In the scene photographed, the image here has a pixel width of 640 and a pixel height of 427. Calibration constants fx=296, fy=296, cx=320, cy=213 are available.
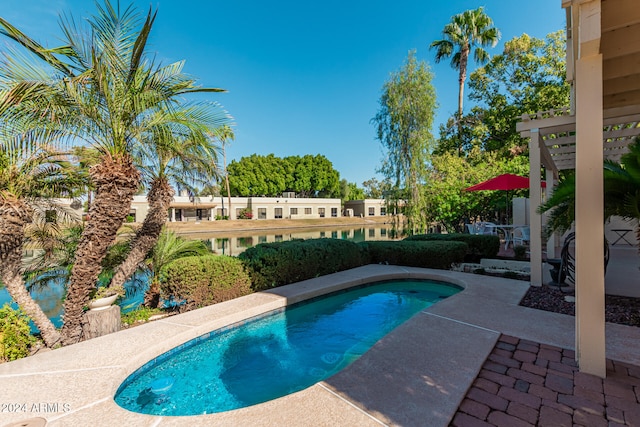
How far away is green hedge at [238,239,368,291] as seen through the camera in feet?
20.4

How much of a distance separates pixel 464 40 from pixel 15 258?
2492cm

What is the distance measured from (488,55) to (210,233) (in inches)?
1052

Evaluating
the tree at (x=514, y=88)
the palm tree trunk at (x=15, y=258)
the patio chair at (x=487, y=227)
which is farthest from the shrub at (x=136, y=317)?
the tree at (x=514, y=88)

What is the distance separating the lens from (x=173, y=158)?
6426 mm

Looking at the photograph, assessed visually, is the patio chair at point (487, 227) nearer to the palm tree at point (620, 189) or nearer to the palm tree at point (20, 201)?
the palm tree at point (620, 189)

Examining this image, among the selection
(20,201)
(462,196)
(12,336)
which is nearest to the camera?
(12,336)

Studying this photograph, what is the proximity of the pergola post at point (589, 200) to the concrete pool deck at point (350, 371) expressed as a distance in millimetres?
661

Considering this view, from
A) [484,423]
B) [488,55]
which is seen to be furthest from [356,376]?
[488,55]

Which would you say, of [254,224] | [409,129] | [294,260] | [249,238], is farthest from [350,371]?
[254,224]

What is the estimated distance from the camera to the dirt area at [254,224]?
28.7 m

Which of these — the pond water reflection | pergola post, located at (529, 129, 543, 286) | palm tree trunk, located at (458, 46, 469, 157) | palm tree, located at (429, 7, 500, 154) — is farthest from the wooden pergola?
palm tree, located at (429, 7, 500, 154)

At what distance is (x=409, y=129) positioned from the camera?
1243 cm

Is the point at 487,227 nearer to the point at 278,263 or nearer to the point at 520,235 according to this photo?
the point at 520,235

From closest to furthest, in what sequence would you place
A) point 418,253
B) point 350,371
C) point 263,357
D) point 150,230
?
point 350,371, point 263,357, point 150,230, point 418,253
